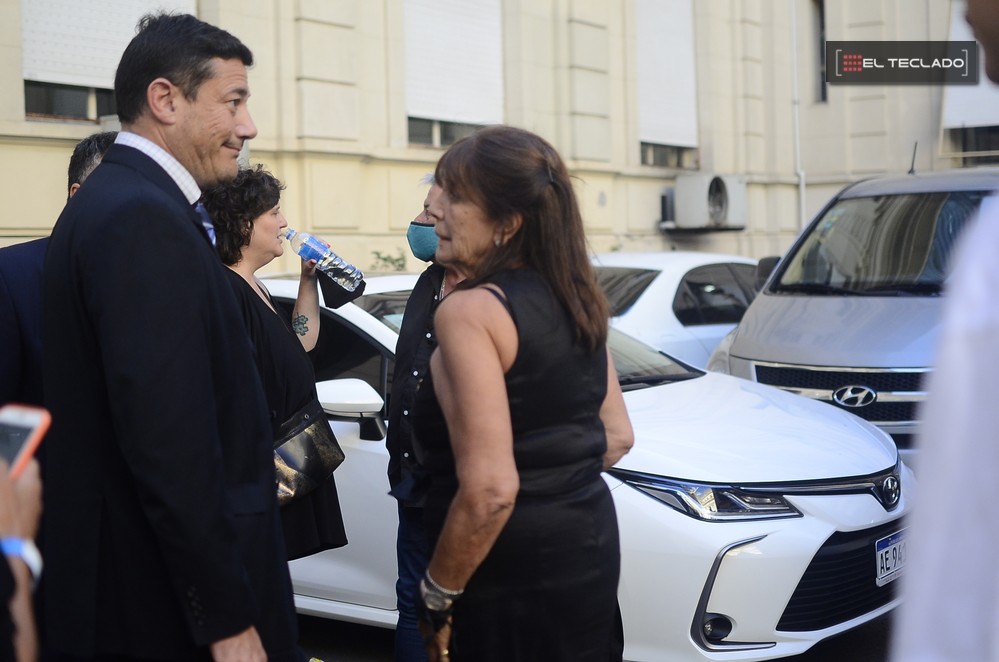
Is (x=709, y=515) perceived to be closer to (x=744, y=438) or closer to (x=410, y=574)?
(x=744, y=438)

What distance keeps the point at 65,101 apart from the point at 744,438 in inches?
297

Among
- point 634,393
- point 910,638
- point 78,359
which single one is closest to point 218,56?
point 78,359

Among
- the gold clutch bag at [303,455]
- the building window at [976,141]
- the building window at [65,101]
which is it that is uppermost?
the building window at [976,141]

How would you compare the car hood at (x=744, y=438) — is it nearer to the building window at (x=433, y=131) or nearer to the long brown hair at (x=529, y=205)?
the long brown hair at (x=529, y=205)

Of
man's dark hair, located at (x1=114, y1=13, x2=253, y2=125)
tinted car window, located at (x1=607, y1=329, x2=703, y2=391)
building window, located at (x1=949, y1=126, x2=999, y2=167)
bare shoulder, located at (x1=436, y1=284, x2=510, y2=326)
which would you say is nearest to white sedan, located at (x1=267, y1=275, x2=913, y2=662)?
tinted car window, located at (x1=607, y1=329, x2=703, y2=391)

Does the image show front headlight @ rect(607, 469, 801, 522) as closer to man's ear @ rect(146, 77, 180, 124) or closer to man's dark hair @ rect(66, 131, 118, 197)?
man's dark hair @ rect(66, 131, 118, 197)

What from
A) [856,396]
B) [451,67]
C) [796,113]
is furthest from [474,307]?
[796,113]

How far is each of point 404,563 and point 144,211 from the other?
1630 millimetres

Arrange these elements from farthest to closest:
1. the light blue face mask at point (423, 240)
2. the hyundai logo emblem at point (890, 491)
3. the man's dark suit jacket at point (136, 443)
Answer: the hyundai logo emblem at point (890, 491) → the light blue face mask at point (423, 240) → the man's dark suit jacket at point (136, 443)

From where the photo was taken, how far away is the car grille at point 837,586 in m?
3.98

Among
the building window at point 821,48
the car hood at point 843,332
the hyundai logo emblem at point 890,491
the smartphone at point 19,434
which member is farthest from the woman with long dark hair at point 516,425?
the building window at point 821,48

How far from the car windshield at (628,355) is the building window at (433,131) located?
24.8ft

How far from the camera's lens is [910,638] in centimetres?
87

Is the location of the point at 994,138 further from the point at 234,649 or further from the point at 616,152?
the point at 234,649
